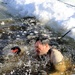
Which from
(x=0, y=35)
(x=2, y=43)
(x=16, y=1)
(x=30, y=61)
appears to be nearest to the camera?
(x=30, y=61)

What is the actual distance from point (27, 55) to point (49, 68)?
1.06 metres

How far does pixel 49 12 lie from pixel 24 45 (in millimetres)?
2380

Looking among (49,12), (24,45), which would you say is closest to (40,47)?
(24,45)

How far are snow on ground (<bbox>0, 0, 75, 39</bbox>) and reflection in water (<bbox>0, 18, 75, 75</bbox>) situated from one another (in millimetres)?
318

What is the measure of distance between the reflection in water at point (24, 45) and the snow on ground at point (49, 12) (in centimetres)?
32

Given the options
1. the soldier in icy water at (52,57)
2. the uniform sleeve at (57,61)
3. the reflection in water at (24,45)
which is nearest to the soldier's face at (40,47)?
the soldier in icy water at (52,57)

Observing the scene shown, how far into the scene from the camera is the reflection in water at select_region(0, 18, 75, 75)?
555 centimetres

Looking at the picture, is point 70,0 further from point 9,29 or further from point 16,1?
point 9,29

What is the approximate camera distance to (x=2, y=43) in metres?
6.75

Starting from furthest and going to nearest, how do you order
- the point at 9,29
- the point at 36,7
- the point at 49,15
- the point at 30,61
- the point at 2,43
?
the point at 36,7, the point at 49,15, the point at 9,29, the point at 2,43, the point at 30,61

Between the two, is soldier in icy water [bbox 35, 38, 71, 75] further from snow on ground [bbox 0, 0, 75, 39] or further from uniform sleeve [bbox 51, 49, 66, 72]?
snow on ground [bbox 0, 0, 75, 39]

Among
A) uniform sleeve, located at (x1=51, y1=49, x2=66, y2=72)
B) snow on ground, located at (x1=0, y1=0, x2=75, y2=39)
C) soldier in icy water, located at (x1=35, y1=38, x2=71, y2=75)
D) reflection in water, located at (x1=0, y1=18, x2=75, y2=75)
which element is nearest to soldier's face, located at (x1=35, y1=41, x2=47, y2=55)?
soldier in icy water, located at (x1=35, y1=38, x2=71, y2=75)

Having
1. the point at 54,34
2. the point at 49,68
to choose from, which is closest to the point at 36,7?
the point at 54,34

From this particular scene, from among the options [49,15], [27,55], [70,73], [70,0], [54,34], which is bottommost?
[70,73]
